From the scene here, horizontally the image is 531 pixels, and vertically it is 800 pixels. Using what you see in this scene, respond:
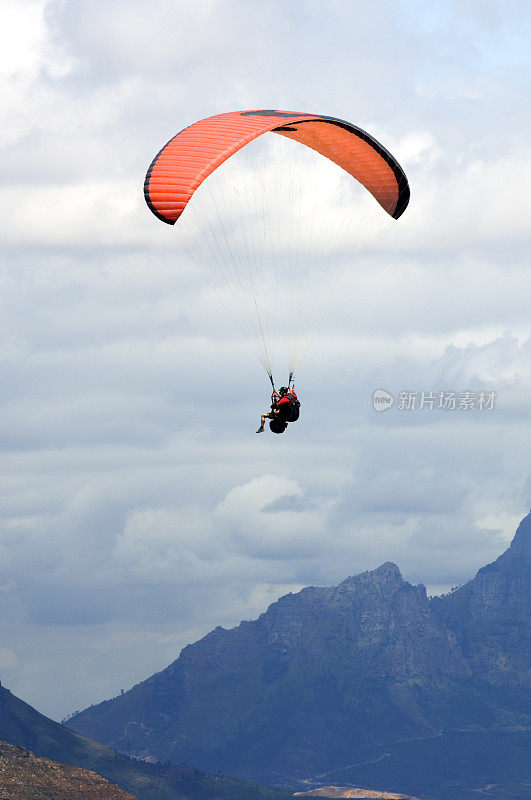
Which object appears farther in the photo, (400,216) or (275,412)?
(400,216)

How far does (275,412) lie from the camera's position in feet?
213

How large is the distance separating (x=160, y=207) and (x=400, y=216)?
20.8 meters

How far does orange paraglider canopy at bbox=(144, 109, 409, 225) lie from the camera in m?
60.4

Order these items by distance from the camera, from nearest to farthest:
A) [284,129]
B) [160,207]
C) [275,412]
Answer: [160,207] → [275,412] → [284,129]

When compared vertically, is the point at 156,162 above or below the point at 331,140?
below

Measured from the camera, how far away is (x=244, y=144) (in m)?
62.4

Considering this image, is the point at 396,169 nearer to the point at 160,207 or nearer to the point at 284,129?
the point at 284,129

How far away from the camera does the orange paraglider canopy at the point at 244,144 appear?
198ft

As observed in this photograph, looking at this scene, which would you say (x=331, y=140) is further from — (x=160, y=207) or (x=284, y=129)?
(x=160, y=207)

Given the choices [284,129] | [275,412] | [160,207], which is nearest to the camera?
[160,207]

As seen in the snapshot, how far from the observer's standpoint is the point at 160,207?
197 ft

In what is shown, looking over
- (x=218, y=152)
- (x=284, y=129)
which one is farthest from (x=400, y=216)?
(x=218, y=152)

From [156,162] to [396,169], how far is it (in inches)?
652

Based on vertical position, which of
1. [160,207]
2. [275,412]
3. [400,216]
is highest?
[400,216]
